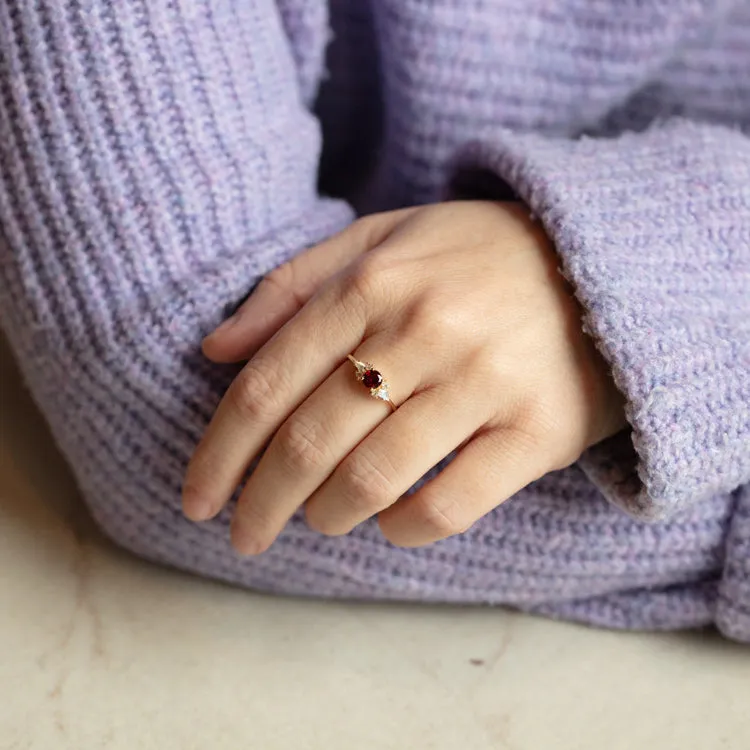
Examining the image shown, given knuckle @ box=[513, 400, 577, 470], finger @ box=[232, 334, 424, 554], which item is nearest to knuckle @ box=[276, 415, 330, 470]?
finger @ box=[232, 334, 424, 554]

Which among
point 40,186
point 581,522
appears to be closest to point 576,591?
point 581,522

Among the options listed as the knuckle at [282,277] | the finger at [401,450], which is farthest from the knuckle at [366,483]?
the knuckle at [282,277]

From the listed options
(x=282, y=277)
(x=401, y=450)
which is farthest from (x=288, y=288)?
(x=401, y=450)

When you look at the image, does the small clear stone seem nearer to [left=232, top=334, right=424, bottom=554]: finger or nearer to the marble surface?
[left=232, top=334, right=424, bottom=554]: finger

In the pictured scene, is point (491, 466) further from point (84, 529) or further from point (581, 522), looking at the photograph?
point (84, 529)

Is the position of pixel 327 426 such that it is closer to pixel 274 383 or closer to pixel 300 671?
pixel 274 383

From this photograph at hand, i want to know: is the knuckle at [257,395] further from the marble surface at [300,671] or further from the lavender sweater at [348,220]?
the marble surface at [300,671]
